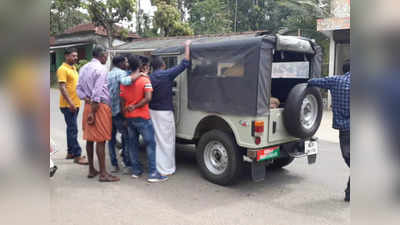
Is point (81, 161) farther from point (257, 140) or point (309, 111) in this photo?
point (309, 111)

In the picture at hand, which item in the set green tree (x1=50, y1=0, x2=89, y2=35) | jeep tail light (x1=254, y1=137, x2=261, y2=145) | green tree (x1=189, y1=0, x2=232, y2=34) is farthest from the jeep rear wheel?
green tree (x1=50, y1=0, x2=89, y2=35)

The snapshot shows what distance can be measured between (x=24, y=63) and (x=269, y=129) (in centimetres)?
367

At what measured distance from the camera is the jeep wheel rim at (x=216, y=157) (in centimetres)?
480

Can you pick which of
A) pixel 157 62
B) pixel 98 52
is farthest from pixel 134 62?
pixel 98 52

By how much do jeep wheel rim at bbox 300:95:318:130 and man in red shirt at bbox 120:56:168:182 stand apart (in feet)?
6.98

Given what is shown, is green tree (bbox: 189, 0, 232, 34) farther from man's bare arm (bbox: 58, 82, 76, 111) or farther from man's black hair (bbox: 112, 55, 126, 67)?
man's black hair (bbox: 112, 55, 126, 67)

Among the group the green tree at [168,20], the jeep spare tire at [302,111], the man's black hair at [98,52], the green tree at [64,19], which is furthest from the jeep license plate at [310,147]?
the green tree at [64,19]

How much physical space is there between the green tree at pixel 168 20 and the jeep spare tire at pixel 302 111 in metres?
15.9

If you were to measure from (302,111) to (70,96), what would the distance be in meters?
3.80

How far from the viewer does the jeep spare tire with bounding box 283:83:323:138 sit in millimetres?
4484

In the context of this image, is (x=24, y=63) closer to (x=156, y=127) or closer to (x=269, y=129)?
(x=269, y=129)

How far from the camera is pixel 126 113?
505 centimetres

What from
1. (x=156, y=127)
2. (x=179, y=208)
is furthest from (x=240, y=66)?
(x=179, y=208)

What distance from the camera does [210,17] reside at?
87.9ft
